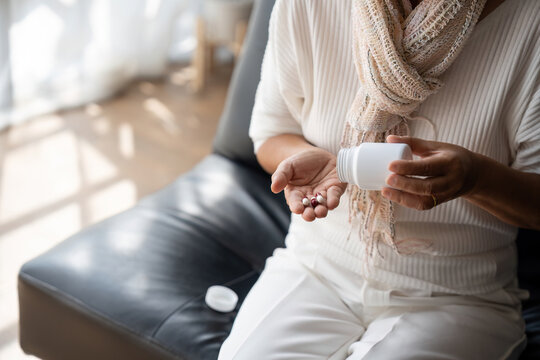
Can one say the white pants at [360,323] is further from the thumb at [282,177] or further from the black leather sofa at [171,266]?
the thumb at [282,177]

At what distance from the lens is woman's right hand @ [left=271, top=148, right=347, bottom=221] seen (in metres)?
0.86

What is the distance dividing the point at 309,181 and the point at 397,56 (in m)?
0.24

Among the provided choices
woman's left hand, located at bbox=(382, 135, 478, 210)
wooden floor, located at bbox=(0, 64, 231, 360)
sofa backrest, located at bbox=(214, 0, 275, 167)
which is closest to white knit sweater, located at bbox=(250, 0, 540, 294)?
woman's left hand, located at bbox=(382, 135, 478, 210)

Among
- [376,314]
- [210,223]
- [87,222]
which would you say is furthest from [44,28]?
[376,314]

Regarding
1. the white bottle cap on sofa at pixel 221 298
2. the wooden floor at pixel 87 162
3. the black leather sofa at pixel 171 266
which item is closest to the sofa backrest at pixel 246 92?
the black leather sofa at pixel 171 266

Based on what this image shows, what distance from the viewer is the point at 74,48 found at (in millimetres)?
2607

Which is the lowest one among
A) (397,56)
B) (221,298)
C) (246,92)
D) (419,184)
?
(221,298)

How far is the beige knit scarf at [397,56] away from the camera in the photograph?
2.81ft

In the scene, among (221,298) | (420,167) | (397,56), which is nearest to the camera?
(420,167)

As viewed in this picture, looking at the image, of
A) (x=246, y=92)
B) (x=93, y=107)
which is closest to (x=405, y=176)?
(x=246, y=92)

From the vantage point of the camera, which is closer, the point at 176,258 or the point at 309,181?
the point at 309,181

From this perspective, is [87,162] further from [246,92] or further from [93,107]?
[246,92]

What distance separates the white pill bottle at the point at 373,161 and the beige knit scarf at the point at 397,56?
145 mm

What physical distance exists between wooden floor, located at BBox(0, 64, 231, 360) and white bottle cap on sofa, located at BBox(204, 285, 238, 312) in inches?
22.7
